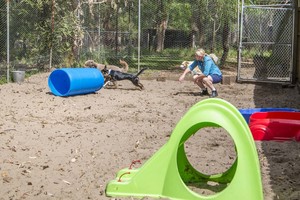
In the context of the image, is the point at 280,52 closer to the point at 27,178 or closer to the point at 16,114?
the point at 16,114

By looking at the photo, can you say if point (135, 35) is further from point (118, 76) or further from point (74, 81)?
point (74, 81)

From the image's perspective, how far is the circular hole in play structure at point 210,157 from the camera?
205 inches

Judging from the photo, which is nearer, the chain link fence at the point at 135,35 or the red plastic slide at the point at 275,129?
the red plastic slide at the point at 275,129

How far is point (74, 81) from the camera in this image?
1150 centimetres

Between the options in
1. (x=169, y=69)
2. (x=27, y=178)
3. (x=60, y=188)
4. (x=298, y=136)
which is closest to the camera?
(x=60, y=188)

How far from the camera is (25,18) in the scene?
1827 centimetres

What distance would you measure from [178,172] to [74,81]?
7.16 meters

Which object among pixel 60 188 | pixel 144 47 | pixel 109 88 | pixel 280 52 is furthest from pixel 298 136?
pixel 144 47

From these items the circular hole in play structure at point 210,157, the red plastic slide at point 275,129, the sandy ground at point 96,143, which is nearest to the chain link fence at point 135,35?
the sandy ground at point 96,143

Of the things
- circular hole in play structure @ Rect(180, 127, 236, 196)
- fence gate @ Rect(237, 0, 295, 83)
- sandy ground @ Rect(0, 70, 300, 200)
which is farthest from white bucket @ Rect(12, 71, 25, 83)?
circular hole in play structure @ Rect(180, 127, 236, 196)

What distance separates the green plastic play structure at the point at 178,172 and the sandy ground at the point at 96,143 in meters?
0.35

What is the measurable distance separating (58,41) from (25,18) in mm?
2129

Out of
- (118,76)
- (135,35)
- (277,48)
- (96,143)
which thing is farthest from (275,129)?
(135,35)

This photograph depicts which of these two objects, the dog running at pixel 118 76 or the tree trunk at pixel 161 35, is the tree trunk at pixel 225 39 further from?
the dog running at pixel 118 76
